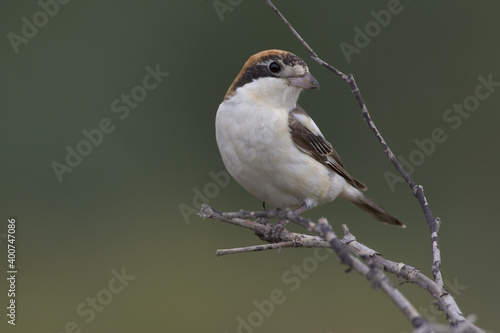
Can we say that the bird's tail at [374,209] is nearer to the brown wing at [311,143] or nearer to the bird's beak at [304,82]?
the brown wing at [311,143]

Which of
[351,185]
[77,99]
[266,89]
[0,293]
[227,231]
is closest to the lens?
[266,89]

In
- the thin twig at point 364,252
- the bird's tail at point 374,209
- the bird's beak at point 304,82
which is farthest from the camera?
the bird's tail at point 374,209

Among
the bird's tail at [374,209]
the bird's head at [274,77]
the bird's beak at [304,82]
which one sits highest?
the bird's head at [274,77]

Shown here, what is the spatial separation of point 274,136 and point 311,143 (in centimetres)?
35

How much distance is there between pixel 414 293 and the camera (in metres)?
6.11

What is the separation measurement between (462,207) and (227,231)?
7.64 ft

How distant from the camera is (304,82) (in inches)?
167

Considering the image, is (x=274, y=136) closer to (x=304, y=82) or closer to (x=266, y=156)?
(x=266, y=156)

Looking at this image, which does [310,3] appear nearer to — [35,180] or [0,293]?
[35,180]

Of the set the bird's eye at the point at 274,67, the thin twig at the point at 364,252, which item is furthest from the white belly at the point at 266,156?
the thin twig at the point at 364,252

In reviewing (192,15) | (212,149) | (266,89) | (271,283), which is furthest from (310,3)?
(266,89)

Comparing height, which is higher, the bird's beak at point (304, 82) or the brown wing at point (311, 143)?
the bird's beak at point (304, 82)

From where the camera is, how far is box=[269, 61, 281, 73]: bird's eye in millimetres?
4270

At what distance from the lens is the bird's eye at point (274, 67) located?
427 centimetres
